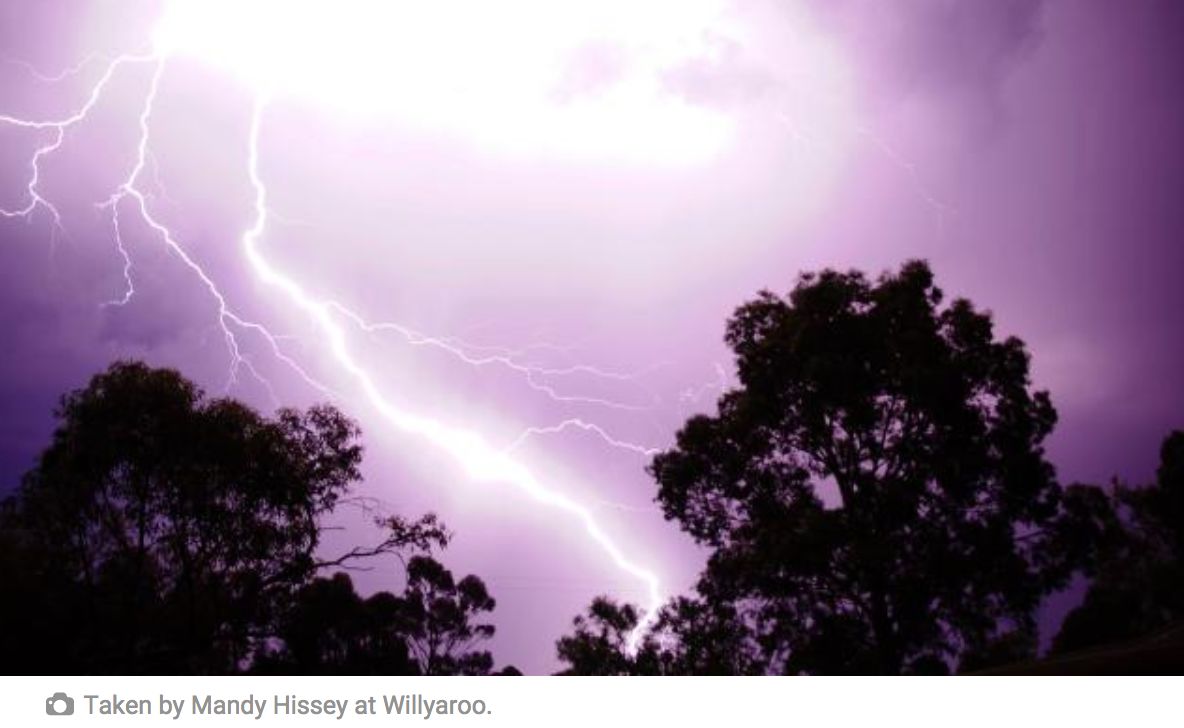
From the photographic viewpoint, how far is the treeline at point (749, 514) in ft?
35.3

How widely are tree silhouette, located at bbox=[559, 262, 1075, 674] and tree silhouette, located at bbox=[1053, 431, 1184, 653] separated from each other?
1515 centimetres

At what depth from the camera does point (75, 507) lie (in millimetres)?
11117

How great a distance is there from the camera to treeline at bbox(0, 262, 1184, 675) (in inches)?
424

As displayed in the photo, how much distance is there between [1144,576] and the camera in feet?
82.3

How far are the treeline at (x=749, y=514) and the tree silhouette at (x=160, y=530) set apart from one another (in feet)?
0.11
